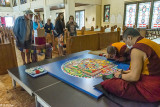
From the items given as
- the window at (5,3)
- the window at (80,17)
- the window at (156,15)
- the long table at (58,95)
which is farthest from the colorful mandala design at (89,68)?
the window at (5,3)

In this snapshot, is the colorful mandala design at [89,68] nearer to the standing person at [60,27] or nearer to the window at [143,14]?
the standing person at [60,27]

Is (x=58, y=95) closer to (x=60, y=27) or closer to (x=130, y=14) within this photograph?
(x=60, y=27)

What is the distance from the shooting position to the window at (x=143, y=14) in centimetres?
800

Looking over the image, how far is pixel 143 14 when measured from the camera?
8.23m

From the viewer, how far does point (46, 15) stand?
923 cm

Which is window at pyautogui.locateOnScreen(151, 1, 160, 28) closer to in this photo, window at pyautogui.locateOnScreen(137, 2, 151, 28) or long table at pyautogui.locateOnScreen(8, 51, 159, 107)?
window at pyautogui.locateOnScreen(137, 2, 151, 28)

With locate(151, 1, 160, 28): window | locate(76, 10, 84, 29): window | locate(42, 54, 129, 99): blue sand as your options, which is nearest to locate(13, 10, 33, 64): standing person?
locate(42, 54, 129, 99): blue sand

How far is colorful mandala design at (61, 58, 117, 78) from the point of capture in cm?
204

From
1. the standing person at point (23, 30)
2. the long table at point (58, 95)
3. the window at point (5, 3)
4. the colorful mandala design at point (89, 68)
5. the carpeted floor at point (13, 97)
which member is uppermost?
the window at point (5, 3)

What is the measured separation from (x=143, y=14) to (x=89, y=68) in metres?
7.66

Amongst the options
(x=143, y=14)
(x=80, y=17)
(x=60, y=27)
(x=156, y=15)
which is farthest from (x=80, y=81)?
(x=80, y=17)

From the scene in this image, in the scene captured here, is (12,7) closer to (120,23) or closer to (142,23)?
(120,23)

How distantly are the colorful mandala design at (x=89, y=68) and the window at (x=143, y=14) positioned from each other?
7111 mm

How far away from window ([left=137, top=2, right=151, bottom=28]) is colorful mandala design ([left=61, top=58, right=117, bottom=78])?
280 inches
